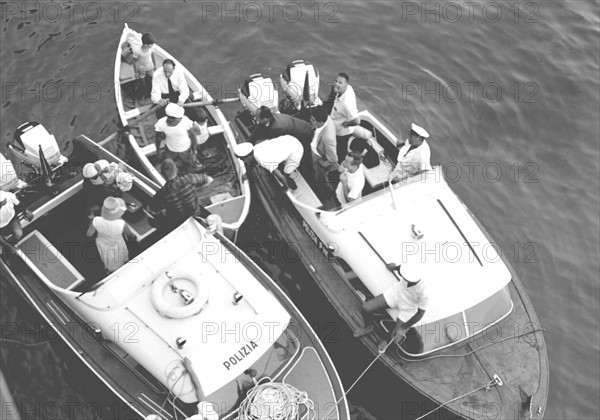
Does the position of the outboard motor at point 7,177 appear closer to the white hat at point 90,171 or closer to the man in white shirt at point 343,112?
the white hat at point 90,171

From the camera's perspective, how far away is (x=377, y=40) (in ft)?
50.5

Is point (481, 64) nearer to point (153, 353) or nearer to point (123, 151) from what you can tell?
point (123, 151)

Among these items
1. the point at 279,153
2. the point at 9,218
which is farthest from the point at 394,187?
the point at 9,218

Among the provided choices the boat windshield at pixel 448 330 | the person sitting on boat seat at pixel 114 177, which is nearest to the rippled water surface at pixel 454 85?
the boat windshield at pixel 448 330

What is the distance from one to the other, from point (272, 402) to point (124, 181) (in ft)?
14.3

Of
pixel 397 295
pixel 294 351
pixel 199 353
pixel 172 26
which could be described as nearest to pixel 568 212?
pixel 397 295

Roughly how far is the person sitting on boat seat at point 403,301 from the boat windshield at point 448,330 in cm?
24

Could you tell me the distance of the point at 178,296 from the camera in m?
8.56

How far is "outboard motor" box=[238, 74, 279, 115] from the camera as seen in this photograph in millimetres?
11789

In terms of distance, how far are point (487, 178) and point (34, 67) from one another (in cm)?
1052

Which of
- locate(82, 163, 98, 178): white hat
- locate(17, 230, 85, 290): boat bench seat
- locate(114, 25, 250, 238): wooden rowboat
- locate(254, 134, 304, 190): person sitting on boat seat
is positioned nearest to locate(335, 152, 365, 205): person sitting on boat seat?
locate(254, 134, 304, 190): person sitting on boat seat

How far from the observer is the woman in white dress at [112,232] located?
8781mm

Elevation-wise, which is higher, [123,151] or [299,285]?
[123,151]

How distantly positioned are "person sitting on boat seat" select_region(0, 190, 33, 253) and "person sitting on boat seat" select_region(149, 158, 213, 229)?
2.07m
